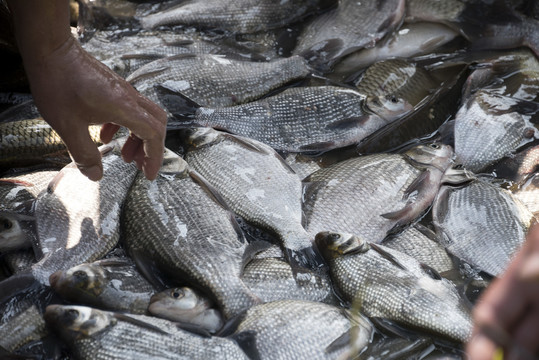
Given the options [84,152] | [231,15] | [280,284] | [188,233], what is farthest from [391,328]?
[231,15]

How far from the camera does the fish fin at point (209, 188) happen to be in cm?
326

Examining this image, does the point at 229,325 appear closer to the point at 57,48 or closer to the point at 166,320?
the point at 166,320

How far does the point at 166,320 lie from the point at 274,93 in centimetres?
206

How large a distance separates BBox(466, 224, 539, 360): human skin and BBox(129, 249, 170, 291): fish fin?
2.20m

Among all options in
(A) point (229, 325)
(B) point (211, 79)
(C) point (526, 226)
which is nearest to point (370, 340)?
(A) point (229, 325)

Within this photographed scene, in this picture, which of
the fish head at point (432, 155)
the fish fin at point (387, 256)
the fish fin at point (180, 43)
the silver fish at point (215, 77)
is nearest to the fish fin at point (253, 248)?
the fish fin at point (387, 256)

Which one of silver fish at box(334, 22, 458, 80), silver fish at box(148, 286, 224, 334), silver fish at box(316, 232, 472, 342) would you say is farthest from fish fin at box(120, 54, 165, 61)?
silver fish at box(148, 286, 224, 334)

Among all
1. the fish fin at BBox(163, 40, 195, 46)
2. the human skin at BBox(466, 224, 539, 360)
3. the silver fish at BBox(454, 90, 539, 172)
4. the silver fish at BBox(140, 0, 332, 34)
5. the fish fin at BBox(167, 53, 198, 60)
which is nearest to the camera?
the human skin at BBox(466, 224, 539, 360)

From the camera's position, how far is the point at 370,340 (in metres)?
2.78

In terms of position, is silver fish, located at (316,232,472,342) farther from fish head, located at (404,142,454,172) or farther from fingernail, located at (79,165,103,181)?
fingernail, located at (79,165,103,181)

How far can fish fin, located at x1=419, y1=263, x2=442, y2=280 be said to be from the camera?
9.76 ft

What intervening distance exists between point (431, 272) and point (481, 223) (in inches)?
21.6

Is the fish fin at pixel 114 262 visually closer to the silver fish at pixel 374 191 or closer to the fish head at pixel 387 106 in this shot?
the silver fish at pixel 374 191

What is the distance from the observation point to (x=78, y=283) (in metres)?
2.75
